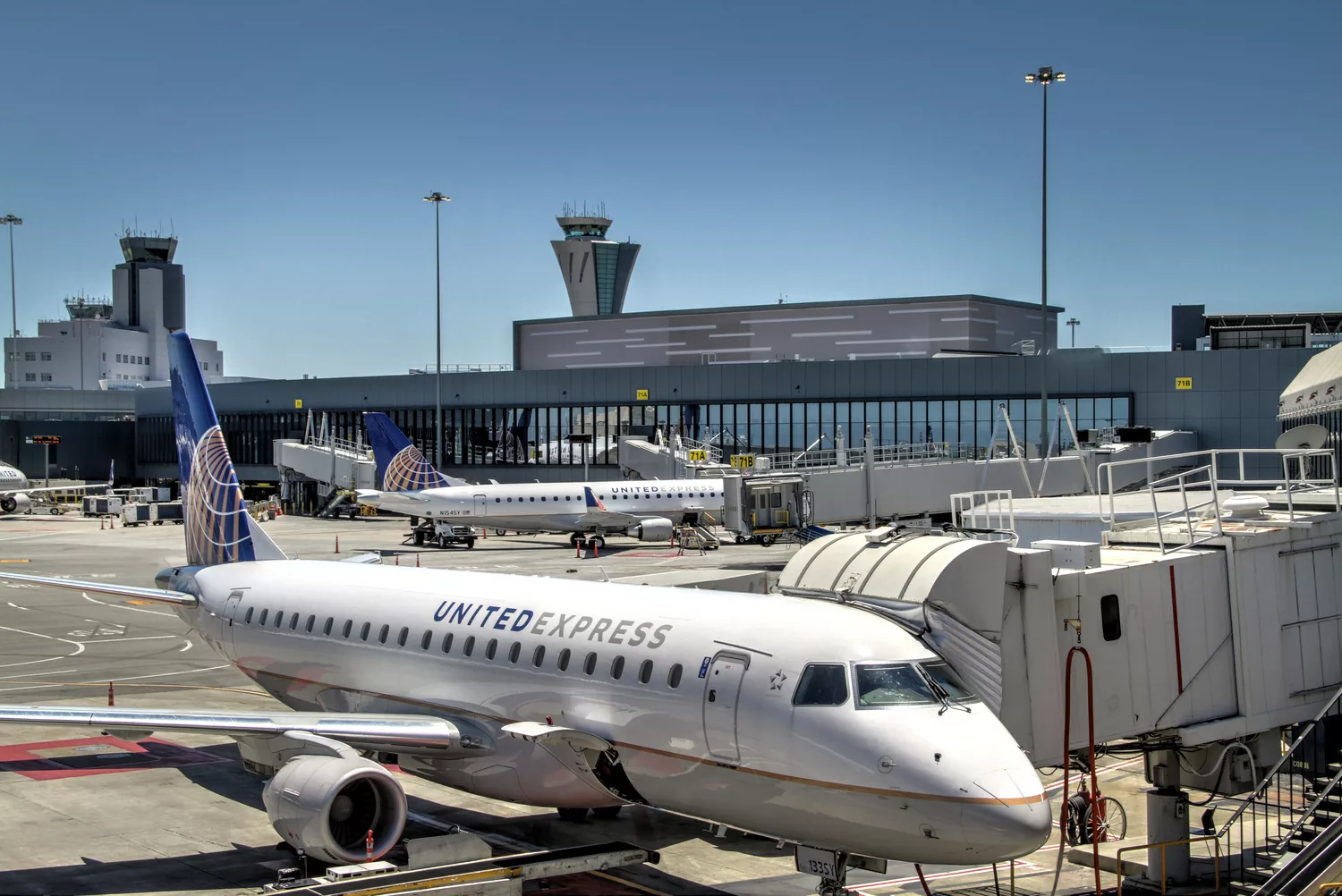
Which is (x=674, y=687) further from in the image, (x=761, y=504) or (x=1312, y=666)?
(x=761, y=504)

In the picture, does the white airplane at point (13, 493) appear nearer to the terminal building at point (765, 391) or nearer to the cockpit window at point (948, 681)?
the terminal building at point (765, 391)

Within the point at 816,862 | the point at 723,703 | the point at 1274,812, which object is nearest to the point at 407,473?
the point at 1274,812

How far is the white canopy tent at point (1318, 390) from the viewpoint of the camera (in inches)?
1334

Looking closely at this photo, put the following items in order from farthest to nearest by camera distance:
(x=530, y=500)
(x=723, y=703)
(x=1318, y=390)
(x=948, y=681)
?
(x=530, y=500), (x=1318, y=390), (x=723, y=703), (x=948, y=681)

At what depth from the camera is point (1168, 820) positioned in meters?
20.7

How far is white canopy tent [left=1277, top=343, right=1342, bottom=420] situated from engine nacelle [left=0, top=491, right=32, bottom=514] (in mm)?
106290

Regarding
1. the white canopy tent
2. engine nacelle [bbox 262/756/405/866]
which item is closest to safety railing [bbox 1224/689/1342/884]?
the white canopy tent

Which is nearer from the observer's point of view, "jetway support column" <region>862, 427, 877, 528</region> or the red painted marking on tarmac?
the red painted marking on tarmac

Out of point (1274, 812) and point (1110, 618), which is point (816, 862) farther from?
point (1274, 812)

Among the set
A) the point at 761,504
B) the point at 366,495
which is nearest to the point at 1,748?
the point at 761,504

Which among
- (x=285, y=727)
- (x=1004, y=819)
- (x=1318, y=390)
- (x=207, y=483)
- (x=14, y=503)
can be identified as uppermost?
(x=1318, y=390)

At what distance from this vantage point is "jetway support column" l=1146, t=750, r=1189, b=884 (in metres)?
20.4

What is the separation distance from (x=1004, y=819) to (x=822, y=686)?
9.28ft

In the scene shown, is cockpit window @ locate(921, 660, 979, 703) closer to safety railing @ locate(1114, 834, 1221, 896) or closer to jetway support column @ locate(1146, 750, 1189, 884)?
safety railing @ locate(1114, 834, 1221, 896)
